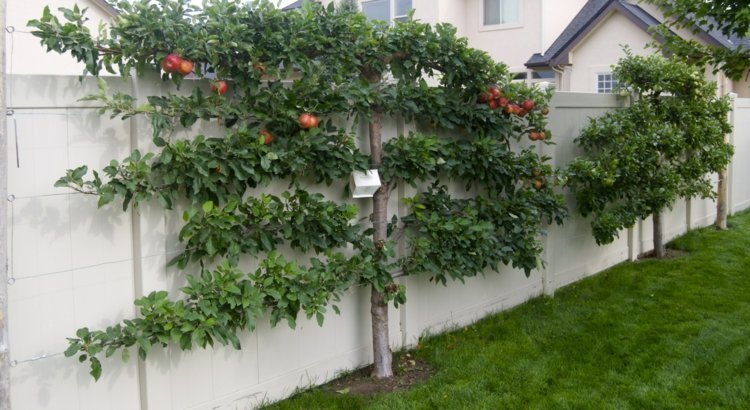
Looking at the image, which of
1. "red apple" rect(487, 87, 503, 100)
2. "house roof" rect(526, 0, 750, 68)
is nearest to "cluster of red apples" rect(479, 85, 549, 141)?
"red apple" rect(487, 87, 503, 100)

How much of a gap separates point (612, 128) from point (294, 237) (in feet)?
12.7

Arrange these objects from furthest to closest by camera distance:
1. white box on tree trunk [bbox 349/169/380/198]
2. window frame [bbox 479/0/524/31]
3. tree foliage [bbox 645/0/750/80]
A: 1. window frame [bbox 479/0/524/31]
2. tree foliage [bbox 645/0/750/80]
3. white box on tree trunk [bbox 349/169/380/198]

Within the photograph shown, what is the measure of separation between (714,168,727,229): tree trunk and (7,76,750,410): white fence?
23.1 ft

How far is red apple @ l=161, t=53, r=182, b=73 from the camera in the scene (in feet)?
11.7

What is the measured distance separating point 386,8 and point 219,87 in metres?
16.9

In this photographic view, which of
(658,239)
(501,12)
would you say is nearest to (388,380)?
(658,239)

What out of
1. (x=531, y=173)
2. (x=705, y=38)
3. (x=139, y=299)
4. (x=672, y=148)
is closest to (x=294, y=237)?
(x=139, y=299)

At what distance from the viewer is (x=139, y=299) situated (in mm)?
3604

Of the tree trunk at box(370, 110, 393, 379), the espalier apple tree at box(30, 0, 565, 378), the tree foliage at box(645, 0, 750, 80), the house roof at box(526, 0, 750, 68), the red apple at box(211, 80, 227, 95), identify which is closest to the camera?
the espalier apple tree at box(30, 0, 565, 378)

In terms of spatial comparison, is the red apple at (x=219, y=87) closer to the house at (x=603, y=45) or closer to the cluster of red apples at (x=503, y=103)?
the cluster of red apples at (x=503, y=103)

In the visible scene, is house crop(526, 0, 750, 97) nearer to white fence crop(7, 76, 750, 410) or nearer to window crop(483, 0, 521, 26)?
window crop(483, 0, 521, 26)

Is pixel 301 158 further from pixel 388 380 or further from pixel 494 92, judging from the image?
pixel 494 92

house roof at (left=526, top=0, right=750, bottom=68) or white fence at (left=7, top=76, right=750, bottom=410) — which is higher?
house roof at (left=526, top=0, right=750, bottom=68)

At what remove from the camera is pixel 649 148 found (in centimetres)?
730
